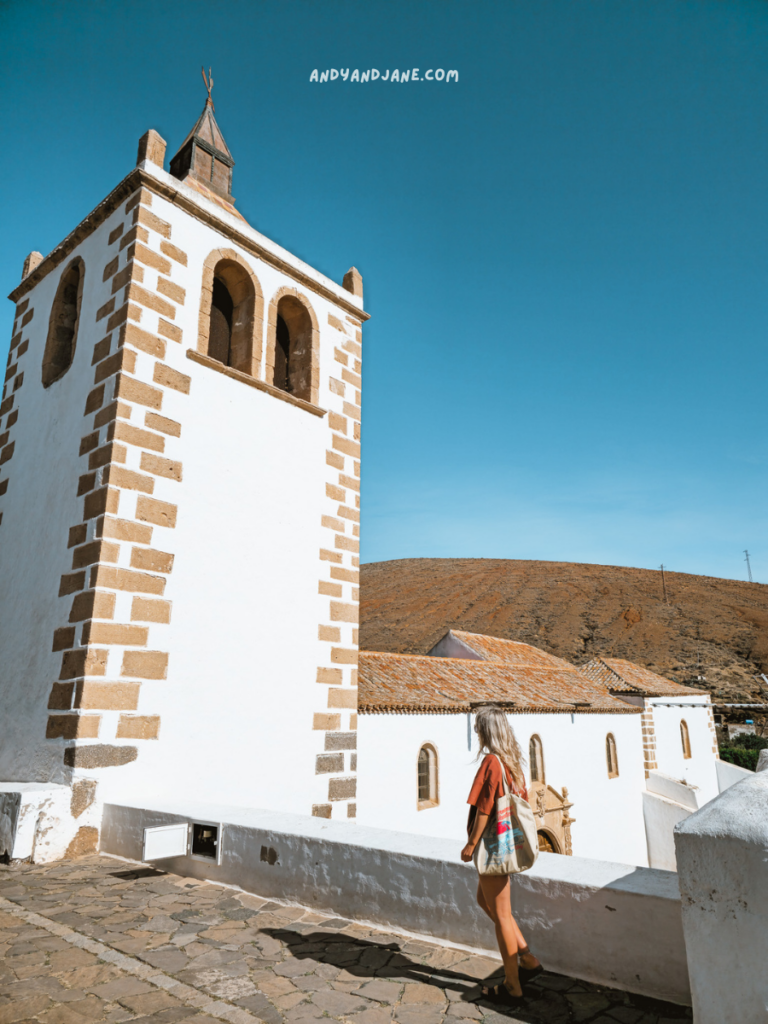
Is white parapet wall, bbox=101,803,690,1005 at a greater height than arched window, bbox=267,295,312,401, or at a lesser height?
lesser

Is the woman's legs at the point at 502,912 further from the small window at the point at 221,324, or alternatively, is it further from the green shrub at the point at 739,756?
the green shrub at the point at 739,756

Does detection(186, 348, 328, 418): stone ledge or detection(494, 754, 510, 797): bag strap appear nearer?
detection(494, 754, 510, 797): bag strap

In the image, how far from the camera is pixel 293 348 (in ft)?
28.6

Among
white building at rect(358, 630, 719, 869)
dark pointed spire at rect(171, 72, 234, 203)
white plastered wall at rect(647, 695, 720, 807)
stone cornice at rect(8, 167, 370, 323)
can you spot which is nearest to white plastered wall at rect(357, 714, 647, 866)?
white building at rect(358, 630, 719, 869)

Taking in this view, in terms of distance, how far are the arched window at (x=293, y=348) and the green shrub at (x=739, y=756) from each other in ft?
105

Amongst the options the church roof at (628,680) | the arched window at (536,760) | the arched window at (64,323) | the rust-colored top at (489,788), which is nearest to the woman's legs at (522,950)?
A: the rust-colored top at (489,788)

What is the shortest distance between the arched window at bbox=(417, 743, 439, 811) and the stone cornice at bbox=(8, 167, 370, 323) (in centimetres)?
808

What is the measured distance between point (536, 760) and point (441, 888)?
13445 millimetres

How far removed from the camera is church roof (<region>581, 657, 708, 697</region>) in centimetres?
2312

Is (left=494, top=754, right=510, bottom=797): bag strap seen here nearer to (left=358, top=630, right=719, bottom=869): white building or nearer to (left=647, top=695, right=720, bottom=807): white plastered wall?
(left=358, top=630, right=719, bottom=869): white building

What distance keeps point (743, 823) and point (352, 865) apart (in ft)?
7.91

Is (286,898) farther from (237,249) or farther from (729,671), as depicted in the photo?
(729,671)

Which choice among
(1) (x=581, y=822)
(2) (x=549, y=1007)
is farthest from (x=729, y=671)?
(2) (x=549, y=1007)

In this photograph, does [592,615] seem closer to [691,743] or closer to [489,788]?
[691,743]
